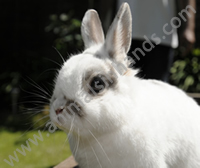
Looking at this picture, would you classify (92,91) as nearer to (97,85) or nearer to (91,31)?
(97,85)

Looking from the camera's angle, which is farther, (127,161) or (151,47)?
(151,47)

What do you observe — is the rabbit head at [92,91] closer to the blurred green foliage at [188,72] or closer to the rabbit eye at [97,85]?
the rabbit eye at [97,85]

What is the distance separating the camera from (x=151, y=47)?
2607mm

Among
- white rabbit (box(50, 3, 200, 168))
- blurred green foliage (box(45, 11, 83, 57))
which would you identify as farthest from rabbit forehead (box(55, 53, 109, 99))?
blurred green foliage (box(45, 11, 83, 57))

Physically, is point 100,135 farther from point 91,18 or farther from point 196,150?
point 91,18

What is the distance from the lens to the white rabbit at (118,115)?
1.57 m

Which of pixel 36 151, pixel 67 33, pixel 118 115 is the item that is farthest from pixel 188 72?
pixel 118 115

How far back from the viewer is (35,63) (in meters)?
5.84

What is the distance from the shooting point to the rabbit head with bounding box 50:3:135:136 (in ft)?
5.10

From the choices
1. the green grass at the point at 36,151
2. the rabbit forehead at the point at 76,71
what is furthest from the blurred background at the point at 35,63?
the rabbit forehead at the point at 76,71

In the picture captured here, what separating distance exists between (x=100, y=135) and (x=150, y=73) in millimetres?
1199

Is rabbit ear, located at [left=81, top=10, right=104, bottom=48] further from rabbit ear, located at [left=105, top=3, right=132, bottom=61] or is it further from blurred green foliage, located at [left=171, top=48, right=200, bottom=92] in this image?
blurred green foliage, located at [left=171, top=48, right=200, bottom=92]

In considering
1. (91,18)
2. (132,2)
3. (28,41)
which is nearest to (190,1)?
(132,2)

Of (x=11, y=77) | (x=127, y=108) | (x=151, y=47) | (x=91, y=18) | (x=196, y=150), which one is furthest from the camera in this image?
(x=11, y=77)
